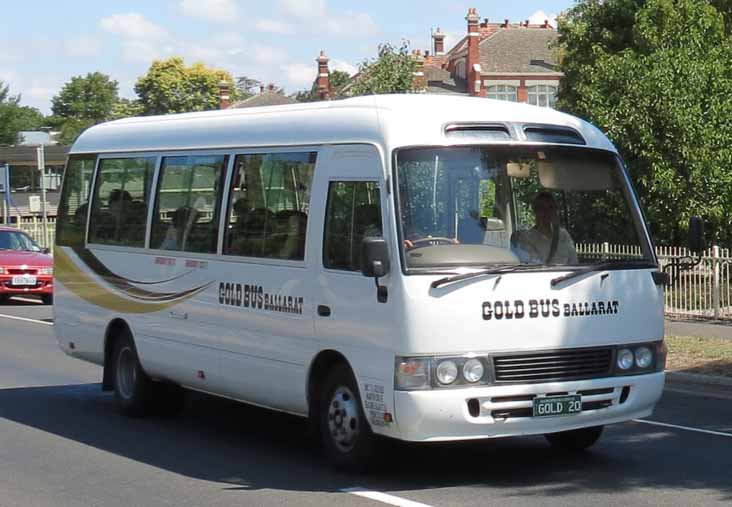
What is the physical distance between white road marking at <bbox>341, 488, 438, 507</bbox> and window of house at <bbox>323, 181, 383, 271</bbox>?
148 centimetres

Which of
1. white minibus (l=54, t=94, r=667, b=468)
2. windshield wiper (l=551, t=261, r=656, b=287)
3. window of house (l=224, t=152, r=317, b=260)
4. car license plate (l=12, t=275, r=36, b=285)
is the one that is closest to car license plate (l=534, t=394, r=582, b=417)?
white minibus (l=54, t=94, r=667, b=468)

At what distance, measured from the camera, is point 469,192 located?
29.7ft

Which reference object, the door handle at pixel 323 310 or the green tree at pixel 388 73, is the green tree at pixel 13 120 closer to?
the green tree at pixel 388 73

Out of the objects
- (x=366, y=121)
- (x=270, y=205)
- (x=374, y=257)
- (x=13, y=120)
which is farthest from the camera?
(x=13, y=120)

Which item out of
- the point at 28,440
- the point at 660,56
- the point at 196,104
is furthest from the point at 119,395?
the point at 196,104

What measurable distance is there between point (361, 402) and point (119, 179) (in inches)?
190

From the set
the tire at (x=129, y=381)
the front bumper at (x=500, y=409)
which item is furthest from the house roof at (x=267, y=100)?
the front bumper at (x=500, y=409)

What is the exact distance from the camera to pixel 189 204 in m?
11.4

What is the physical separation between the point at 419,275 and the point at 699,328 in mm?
12256

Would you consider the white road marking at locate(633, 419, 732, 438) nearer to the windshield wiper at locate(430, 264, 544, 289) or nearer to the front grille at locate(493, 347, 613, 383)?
the front grille at locate(493, 347, 613, 383)

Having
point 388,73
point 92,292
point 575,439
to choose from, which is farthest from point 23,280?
point 575,439

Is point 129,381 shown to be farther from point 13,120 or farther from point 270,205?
point 13,120

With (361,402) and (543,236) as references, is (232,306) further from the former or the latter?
(543,236)

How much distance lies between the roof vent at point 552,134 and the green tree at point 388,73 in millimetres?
20784
